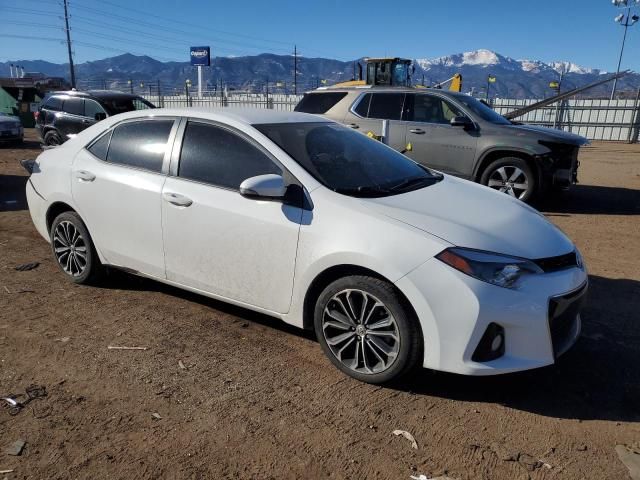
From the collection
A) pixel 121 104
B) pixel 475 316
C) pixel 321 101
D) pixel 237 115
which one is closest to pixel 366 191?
pixel 475 316

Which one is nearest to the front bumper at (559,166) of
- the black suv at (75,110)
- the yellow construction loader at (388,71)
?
the yellow construction loader at (388,71)

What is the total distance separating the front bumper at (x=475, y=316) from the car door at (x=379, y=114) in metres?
6.01

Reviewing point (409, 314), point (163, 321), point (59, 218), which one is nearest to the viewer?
point (409, 314)

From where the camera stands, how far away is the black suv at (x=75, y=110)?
13148mm

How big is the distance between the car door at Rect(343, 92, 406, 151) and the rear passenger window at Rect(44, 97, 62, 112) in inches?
365

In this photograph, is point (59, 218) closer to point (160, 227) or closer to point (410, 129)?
point (160, 227)

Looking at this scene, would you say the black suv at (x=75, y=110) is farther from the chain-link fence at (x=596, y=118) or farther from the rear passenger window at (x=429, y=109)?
the chain-link fence at (x=596, y=118)

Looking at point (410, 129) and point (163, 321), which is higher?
point (410, 129)

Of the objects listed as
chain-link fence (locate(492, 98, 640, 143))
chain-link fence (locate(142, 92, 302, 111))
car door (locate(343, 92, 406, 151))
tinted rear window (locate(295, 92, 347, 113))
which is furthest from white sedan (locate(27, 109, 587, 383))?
chain-link fence (locate(142, 92, 302, 111))

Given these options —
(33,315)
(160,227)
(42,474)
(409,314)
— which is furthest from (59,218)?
(409,314)

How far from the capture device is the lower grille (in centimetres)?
280

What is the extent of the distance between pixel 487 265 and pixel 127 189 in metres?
2.75

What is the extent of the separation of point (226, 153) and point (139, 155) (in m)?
0.88

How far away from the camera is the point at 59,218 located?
4555 mm
